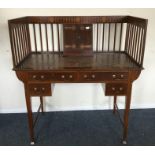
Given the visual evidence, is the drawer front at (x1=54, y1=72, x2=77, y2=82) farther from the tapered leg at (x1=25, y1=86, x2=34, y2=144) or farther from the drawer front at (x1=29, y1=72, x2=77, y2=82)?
the tapered leg at (x1=25, y1=86, x2=34, y2=144)

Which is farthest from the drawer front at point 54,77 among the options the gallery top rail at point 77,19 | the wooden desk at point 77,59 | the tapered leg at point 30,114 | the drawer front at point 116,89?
the gallery top rail at point 77,19

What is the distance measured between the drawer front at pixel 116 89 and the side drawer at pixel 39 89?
519 mm

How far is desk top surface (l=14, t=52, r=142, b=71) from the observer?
1.59m

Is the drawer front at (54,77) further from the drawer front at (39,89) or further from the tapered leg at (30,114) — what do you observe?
the tapered leg at (30,114)

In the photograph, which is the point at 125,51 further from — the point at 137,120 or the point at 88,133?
the point at 88,133

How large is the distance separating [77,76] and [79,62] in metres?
0.19

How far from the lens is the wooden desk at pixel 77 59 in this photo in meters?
1.58

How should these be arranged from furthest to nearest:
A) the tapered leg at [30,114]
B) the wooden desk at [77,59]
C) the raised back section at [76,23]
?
the raised back section at [76,23]
the tapered leg at [30,114]
the wooden desk at [77,59]

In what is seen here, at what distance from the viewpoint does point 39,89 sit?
65.6 inches

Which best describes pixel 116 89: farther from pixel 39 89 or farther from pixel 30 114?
pixel 30 114

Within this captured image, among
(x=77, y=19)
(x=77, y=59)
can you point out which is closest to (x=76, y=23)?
(x=77, y=19)

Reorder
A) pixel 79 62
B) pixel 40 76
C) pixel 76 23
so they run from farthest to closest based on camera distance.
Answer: pixel 76 23 < pixel 79 62 < pixel 40 76

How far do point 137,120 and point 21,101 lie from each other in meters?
1.40

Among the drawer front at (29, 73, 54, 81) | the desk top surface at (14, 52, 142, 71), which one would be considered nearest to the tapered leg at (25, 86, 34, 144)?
the drawer front at (29, 73, 54, 81)
